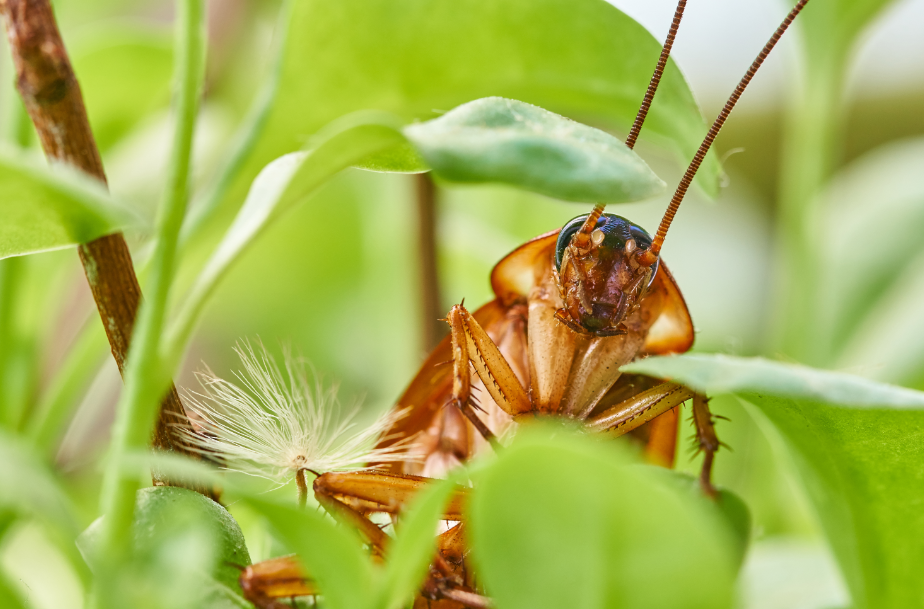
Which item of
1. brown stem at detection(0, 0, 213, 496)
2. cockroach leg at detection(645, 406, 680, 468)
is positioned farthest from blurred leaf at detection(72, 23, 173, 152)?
cockroach leg at detection(645, 406, 680, 468)

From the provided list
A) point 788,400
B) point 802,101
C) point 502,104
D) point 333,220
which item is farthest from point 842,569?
point 333,220

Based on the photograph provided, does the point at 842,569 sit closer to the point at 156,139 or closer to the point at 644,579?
the point at 644,579

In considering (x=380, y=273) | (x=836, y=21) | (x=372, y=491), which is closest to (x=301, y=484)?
(x=372, y=491)

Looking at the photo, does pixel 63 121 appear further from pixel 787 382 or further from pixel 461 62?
pixel 787 382

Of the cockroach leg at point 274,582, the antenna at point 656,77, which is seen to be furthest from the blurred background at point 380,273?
the cockroach leg at point 274,582

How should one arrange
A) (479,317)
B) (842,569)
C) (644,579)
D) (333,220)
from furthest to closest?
(333,220)
(479,317)
(842,569)
(644,579)

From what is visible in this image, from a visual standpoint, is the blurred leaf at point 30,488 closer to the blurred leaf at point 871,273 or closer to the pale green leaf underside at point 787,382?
the pale green leaf underside at point 787,382
